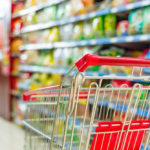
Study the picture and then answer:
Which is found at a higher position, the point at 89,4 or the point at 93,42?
the point at 89,4

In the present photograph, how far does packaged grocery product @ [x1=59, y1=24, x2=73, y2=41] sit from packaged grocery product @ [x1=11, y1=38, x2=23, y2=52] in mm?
1321

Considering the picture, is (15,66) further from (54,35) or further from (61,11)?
(61,11)

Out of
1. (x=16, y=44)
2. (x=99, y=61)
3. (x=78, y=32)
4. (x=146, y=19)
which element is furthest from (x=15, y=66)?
(x=99, y=61)

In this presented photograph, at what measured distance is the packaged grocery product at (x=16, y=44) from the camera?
4.59 meters

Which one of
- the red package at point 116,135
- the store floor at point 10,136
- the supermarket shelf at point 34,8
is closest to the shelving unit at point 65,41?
the supermarket shelf at point 34,8

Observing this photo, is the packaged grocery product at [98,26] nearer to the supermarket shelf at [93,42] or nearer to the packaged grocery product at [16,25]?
the supermarket shelf at [93,42]

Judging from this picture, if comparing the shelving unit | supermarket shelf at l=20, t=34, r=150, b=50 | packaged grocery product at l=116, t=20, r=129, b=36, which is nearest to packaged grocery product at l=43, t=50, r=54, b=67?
the shelving unit

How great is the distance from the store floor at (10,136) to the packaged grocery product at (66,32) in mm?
1681

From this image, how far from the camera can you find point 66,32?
134 inches

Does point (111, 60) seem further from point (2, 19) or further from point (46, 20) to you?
point (2, 19)

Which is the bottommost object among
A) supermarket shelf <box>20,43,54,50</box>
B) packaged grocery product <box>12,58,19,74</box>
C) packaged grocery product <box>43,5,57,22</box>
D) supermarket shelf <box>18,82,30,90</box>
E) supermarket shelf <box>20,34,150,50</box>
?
supermarket shelf <box>18,82,30,90</box>

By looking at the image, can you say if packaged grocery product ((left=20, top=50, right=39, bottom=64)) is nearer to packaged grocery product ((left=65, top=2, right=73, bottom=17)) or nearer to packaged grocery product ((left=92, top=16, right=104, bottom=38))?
packaged grocery product ((left=65, top=2, right=73, bottom=17))

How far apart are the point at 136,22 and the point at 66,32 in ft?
4.25

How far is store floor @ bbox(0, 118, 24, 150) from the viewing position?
128 inches
